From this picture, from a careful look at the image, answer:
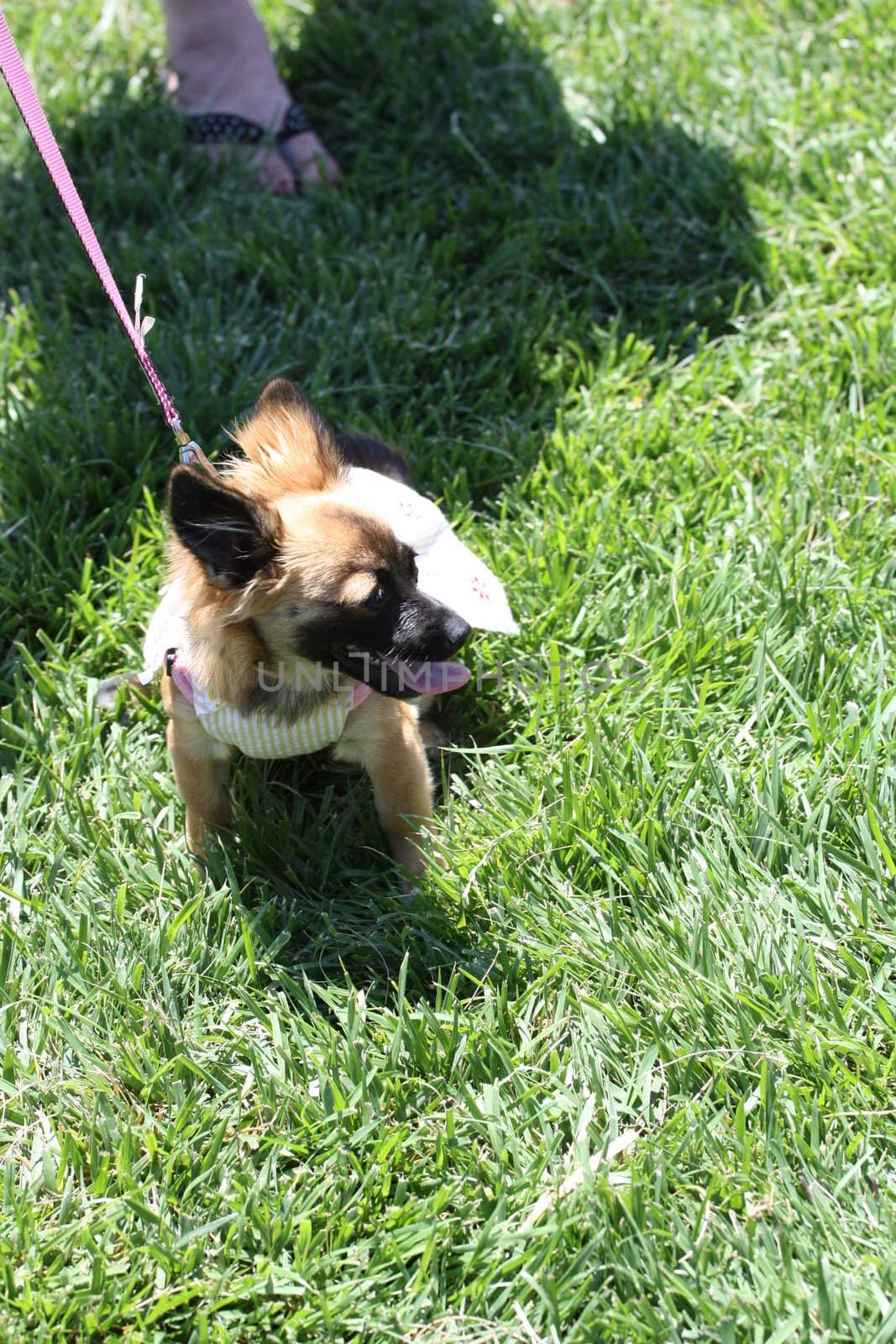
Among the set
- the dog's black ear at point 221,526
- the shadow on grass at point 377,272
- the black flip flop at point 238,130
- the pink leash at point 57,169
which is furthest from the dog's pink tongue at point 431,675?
the black flip flop at point 238,130

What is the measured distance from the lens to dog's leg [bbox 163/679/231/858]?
2.43 meters

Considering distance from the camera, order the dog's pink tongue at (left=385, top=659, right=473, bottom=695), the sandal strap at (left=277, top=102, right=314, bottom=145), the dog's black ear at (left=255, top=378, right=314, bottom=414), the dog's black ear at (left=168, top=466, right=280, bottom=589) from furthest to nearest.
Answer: the sandal strap at (left=277, top=102, right=314, bottom=145) → the dog's black ear at (left=255, top=378, right=314, bottom=414) → the dog's pink tongue at (left=385, top=659, right=473, bottom=695) → the dog's black ear at (left=168, top=466, right=280, bottom=589)

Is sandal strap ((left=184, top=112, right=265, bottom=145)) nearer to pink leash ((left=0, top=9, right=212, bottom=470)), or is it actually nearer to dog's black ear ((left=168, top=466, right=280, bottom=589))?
pink leash ((left=0, top=9, right=212, bottom=470))

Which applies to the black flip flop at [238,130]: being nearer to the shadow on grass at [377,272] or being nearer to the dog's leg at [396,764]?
the shadow on grass at [377,272]

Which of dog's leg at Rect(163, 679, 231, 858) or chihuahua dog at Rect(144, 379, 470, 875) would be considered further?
dog's leg at Rect(163, 679, 231, 858)

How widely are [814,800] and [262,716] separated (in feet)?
3.82

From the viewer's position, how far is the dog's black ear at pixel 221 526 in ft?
6.55

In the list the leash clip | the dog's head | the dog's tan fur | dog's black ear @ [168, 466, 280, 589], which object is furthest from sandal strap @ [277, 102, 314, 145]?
dog's black ear @ [168, 466, 280, 589]

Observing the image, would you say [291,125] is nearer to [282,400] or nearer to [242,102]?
[242,102]

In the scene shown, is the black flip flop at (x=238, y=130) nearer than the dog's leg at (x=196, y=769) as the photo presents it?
No

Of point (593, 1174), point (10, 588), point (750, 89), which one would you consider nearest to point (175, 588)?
point (10, 588)

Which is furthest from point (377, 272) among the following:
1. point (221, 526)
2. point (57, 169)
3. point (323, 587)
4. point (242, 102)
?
point (221, 526)

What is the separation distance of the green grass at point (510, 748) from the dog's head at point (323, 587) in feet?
1.46

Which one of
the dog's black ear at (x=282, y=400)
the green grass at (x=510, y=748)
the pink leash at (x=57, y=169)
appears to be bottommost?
the green grass at (x=510, y=748)
